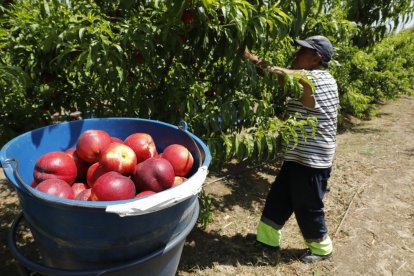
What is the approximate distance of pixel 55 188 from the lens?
4.44ft

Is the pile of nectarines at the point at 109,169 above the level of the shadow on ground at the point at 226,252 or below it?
above

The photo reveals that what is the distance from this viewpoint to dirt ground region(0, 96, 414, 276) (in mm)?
2828

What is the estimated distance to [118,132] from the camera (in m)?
1.98

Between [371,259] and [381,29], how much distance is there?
388cm

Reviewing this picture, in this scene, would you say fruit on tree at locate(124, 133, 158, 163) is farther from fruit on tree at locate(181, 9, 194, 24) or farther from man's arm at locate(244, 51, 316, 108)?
man's arm at locate(244, 51, 316, 108)

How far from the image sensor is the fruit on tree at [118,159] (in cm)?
150

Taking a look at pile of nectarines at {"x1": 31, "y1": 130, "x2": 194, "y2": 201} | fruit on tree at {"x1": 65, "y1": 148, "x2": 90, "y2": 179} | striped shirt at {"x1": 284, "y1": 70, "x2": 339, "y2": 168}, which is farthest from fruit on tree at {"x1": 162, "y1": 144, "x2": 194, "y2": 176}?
striped shirt at {"x1": 284, "y1": 70, "x2": 339, "y2": 168}

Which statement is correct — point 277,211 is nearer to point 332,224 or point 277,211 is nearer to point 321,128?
point 321,128

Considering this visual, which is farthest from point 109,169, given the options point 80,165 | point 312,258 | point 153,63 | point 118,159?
point 312,258

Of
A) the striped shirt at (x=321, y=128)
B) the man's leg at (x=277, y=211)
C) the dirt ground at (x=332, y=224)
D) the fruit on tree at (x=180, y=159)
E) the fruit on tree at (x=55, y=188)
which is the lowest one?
the dirt ground at (x=332, y=224)

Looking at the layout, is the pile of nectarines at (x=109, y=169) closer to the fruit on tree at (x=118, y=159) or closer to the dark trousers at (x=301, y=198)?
the fruit on tree at (x=118, y=159)

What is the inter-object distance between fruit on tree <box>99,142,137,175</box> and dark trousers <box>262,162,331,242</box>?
1560mm

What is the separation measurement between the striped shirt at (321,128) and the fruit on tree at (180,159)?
3.74 ft

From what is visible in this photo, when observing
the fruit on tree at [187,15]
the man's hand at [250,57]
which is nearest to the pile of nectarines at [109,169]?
the fruit on tree at [187,15]
